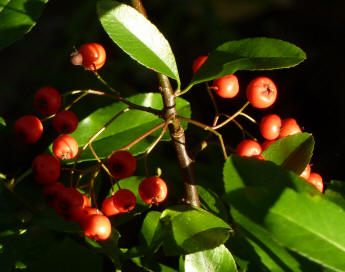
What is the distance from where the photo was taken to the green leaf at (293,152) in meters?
1.18

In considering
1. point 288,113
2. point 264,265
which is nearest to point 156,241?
point 264,265

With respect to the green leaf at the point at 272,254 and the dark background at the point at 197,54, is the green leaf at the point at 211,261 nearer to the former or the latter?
the green leaf at the point at 272,254

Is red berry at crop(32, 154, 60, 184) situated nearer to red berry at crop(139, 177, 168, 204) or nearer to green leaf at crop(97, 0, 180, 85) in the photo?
red berry at crop(139, 177, 168, 204)

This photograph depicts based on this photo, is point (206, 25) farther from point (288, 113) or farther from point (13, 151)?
point (13, 151)

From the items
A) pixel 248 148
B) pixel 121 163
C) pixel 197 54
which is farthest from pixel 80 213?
pixel 197 54

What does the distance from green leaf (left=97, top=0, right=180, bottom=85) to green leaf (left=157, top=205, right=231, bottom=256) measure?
351mm

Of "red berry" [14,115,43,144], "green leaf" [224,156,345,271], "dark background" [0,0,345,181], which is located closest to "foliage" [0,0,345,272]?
"green leaf" [224,156,345,271]

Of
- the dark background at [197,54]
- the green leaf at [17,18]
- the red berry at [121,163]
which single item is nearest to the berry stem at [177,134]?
the red berry at [121,163]

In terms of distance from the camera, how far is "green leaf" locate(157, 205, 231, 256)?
108cm

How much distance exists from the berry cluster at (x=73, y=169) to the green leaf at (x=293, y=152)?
292 millimetres

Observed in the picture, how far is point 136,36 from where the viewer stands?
124 cm

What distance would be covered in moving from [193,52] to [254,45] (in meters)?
2.62

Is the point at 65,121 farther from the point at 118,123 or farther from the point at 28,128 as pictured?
the point at 118,123

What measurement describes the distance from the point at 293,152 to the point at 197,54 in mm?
2668
